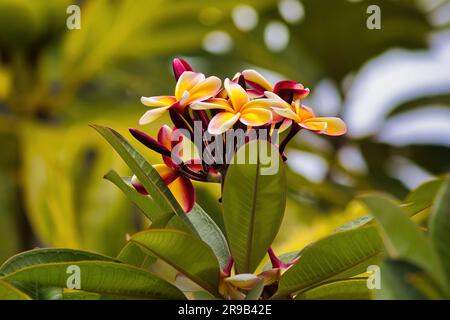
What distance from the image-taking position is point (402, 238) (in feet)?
1.16

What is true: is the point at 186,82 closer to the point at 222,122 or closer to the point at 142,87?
the point at 222,122

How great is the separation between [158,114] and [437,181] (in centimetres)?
17

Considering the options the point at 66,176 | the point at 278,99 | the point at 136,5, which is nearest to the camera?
the point at 278,99

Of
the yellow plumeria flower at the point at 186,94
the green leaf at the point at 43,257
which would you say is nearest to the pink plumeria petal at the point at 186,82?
the yellow plumeria flower at the point at 186,94

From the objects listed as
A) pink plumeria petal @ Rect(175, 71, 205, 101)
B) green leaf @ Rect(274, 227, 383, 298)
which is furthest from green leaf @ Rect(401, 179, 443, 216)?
pink plumeria petal @ Rect(175, 71, 205, 101)

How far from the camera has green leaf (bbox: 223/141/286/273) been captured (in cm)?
43

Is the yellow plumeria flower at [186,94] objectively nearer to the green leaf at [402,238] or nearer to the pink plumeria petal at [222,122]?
the pink plumeria petal at [222,122]

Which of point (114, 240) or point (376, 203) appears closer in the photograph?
point (376, 203)

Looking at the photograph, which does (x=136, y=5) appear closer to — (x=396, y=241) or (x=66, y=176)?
(x=66, y=176)

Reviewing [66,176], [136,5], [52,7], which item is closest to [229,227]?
[66,176]

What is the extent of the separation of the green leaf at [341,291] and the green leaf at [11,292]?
0.15 m

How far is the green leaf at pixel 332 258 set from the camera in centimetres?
43

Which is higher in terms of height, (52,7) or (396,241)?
(52,7)

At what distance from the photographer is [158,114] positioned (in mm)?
484
